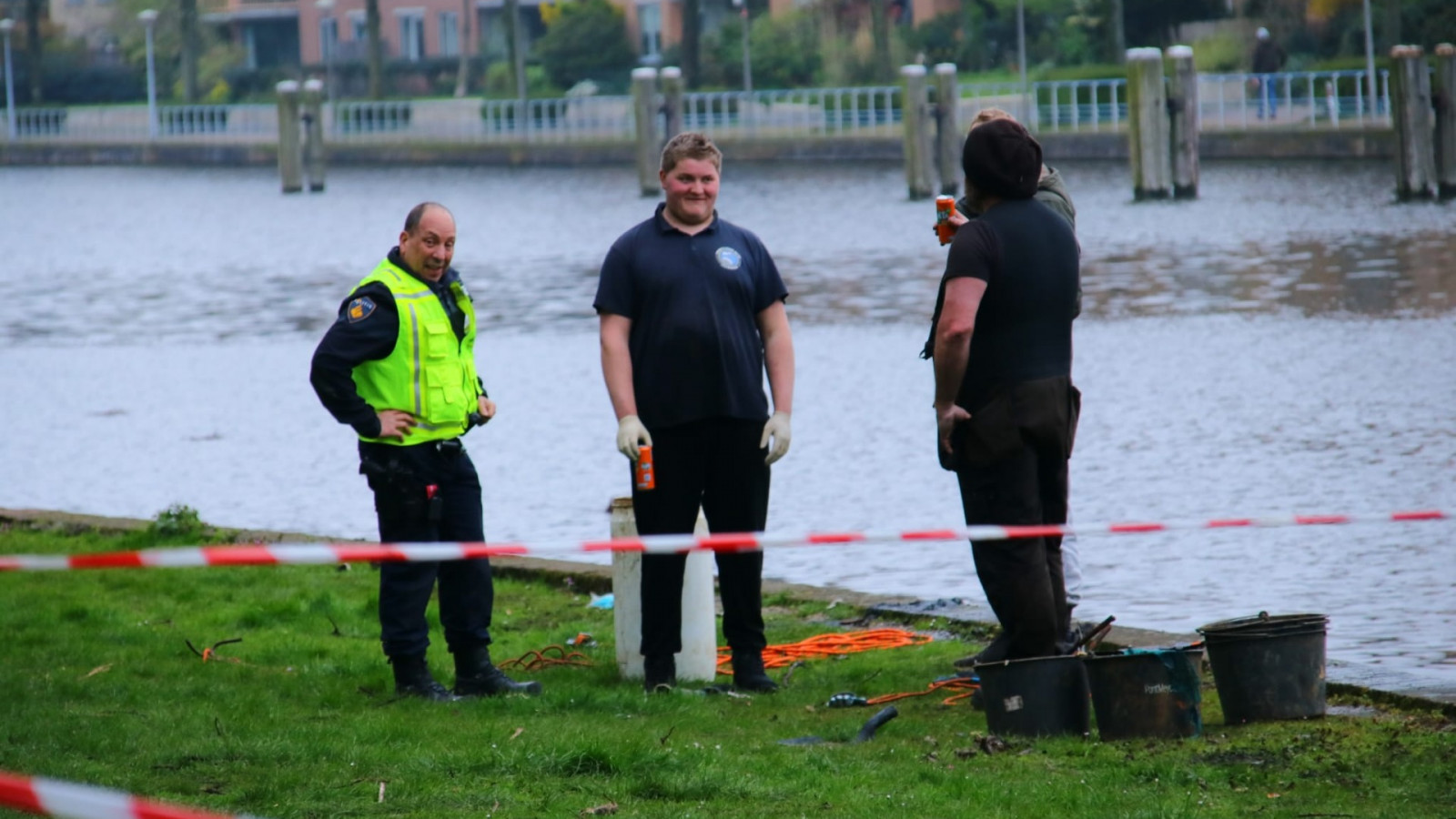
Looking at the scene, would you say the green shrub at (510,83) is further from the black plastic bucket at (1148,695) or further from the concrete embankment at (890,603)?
the black plastic bucket at (1148,695)

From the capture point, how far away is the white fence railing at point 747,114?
39875 mm

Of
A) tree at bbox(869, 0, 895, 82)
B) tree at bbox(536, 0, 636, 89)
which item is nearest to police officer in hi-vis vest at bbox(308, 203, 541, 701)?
tree at bbox(869, 0, 895, 82)

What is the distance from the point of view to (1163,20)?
171 ft

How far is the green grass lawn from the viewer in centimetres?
507

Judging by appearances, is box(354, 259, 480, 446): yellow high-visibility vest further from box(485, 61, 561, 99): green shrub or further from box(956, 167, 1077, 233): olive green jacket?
box(485, 61, 561, 99): green shrub

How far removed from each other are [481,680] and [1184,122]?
2592 centimetres

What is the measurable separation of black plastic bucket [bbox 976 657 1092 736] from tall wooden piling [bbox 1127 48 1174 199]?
25.1 meters

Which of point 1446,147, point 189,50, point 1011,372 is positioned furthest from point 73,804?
point 189,50

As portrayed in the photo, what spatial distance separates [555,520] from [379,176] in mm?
47537

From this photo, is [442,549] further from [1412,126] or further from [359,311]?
[1412,126]

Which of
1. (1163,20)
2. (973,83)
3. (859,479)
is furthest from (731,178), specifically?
(859,479)

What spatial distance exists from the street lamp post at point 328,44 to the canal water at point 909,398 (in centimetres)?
4881

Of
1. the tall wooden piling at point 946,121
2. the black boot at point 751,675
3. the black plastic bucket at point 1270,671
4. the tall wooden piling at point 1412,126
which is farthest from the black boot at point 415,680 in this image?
the tall wooden piling at point 946,121

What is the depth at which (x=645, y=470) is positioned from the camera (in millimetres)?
6508
